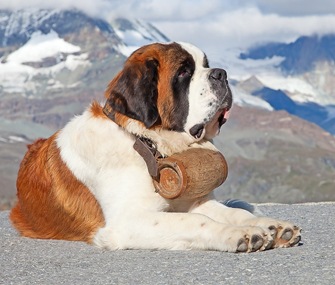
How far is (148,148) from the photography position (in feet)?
15.2

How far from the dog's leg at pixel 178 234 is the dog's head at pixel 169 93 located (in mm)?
913

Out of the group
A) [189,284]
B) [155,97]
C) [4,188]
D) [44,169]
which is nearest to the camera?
[189,284]

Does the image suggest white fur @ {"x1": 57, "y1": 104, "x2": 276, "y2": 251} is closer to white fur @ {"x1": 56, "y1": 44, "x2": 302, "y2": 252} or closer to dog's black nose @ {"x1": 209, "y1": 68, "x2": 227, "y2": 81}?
white fur @ {"x1": 56, "y1": 44, "x2": 302, "y2": 252}

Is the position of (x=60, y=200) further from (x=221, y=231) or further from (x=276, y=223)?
(x=276, y=223)

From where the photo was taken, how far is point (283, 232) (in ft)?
13.7

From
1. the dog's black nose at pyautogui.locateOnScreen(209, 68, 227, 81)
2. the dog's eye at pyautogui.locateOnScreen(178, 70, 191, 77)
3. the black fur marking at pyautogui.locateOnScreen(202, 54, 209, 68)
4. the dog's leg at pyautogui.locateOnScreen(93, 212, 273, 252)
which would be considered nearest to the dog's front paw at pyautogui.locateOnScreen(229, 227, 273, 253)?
the dog's leg at pyautogui.locateOnScreen(93, 212, 273, 252)

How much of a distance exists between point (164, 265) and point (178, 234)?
52 cm

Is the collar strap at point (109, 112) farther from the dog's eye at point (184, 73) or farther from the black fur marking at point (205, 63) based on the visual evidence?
the black fur marking at point (205, 63)

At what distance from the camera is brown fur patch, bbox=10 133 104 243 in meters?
4.91

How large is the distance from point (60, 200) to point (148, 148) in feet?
3.77

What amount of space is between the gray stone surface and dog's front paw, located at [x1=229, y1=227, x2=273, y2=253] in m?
0.07

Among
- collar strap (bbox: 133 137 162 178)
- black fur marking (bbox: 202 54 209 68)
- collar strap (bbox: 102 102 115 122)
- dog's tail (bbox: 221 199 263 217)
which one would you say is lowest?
dog's tail (bbox: 221 199 263 217)

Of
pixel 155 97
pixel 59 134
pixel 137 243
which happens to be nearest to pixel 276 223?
pixel 137 243

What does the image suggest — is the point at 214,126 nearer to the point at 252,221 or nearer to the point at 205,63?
the point at 205,63
